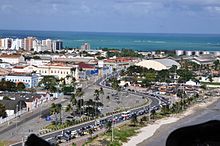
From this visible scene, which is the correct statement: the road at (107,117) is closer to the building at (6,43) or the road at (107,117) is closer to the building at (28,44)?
the building at (28,44)

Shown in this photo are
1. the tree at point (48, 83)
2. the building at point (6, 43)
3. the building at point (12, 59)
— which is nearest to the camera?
the tree at point (48, 83)

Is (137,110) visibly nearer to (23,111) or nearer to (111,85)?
(23,111)

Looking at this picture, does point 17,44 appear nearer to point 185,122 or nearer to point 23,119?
point 23,119

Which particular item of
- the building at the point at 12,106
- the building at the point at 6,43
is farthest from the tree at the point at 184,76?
the building at the point at 6,43

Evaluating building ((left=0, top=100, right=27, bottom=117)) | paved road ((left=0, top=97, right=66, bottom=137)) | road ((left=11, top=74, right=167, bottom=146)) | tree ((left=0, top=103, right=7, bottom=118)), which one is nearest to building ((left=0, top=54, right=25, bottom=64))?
road ((left=11, top=74, right=167, bottom=146))

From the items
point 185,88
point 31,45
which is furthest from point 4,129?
point 31,45

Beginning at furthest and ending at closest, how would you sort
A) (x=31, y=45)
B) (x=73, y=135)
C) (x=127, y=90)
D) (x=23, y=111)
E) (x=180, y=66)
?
(x=31, y=45), (x=180, y=66), (x=127, y=90), (x=23, y=111), (x=73, y=135)
